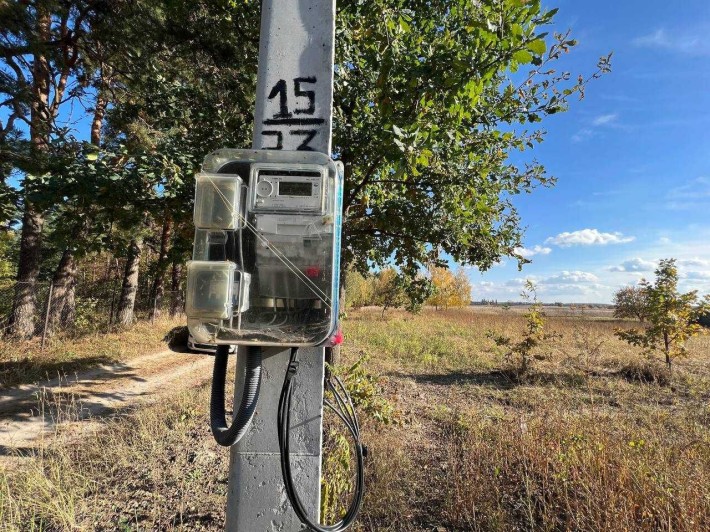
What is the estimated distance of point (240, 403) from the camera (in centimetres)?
135

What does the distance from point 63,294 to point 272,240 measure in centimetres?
1231

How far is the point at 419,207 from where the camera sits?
5082mm

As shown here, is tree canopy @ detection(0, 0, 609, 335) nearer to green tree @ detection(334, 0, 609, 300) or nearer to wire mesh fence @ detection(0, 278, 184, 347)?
green tree @ detection(334, 0, 609, 300)

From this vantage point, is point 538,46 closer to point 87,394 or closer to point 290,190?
point 290,190

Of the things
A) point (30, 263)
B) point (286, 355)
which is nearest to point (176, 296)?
point (30, 263)

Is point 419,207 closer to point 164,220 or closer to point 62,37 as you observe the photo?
point 164,220

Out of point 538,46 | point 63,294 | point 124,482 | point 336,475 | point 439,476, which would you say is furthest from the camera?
point 63,294

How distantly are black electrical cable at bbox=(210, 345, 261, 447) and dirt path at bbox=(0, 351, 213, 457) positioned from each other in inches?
152

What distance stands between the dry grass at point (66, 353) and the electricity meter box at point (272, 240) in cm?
698

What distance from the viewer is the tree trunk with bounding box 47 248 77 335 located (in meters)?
10.5

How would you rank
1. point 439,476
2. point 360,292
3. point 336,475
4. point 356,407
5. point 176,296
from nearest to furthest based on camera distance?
point 336,475 → point 439,476 → point 356,407 → point 176,296 → point 360,292

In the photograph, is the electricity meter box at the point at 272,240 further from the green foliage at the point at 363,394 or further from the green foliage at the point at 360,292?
the green foliage at the point at 360,292

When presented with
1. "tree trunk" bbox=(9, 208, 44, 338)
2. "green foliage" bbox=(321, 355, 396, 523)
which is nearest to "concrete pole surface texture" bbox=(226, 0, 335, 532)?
"green foliage" bbox=(321, 355, 396, 523)

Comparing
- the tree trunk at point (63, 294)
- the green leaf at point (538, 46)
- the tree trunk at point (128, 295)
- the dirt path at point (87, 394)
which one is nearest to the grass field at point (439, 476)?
the dirt path at point (87, 394)
